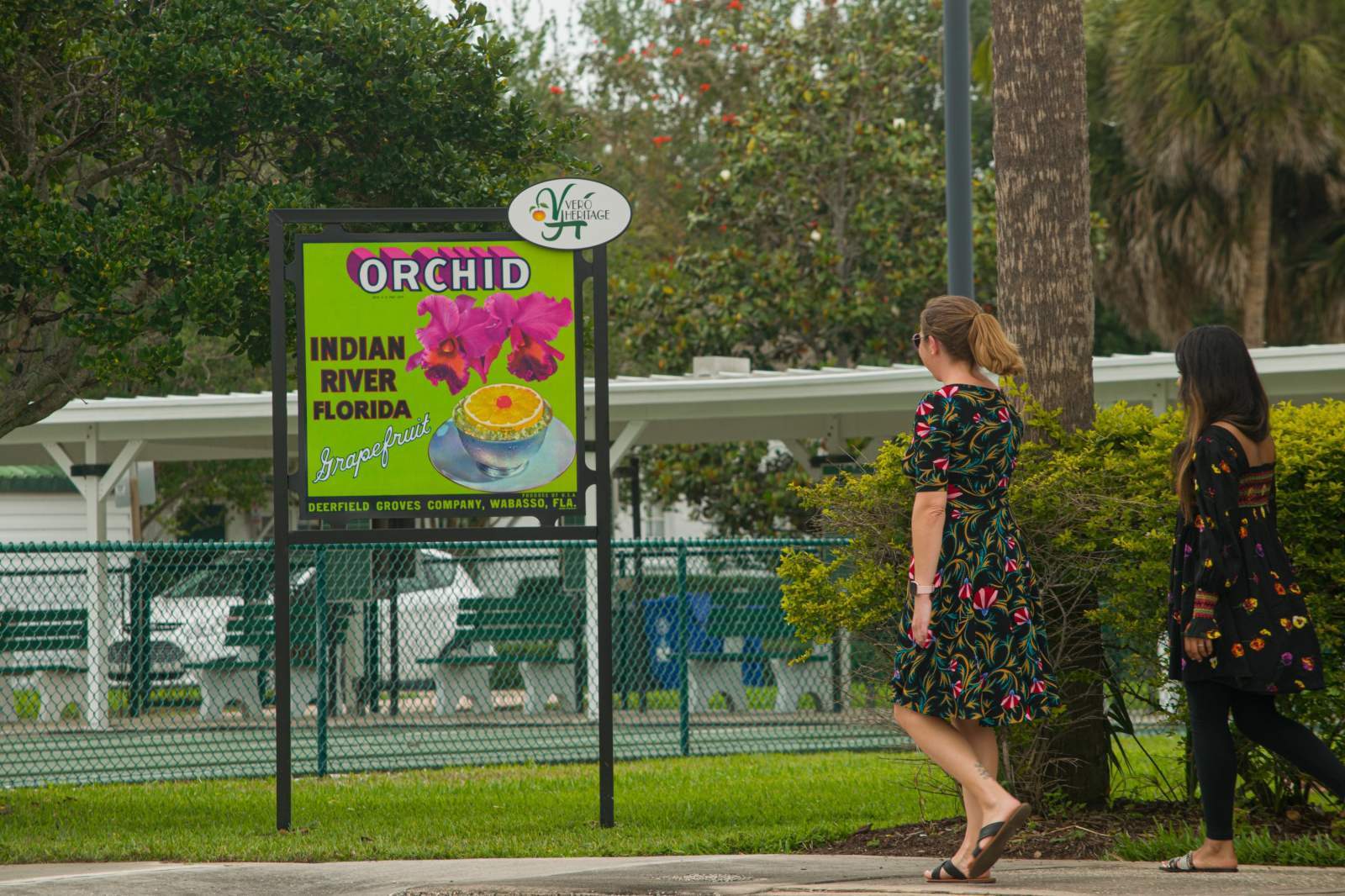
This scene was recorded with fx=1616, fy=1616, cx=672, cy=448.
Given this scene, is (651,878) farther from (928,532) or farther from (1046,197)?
(1046,197)

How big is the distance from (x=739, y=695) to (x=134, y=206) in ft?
20.3

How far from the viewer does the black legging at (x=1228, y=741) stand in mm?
5484

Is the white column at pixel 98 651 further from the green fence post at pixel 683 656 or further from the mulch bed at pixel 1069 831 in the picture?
the mulch bed at pixel 1069 831

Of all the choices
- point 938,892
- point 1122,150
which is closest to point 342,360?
point 938,892

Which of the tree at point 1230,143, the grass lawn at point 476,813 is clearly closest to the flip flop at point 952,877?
the grass lawn at point 476,813

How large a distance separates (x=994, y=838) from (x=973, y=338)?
1697 millimetres

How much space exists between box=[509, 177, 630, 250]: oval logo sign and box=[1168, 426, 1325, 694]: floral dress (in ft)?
10.4

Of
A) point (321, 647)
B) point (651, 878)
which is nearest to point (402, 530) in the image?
point (651, 878)

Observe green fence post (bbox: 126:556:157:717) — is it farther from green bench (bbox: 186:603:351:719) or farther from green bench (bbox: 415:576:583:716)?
green bench (bbox: 415:576:583:716)

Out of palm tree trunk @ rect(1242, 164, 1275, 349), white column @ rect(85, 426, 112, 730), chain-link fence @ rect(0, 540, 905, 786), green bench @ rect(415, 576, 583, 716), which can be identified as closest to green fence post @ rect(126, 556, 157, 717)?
chain-link fence @ rect(0, 540, 905, 786)

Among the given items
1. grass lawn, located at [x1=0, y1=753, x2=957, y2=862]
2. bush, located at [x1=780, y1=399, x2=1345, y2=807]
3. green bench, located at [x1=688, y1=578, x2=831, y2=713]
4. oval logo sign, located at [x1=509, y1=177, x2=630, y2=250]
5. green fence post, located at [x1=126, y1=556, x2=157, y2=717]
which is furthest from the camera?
green bench, located at [x1=688, y1=578, x2=831, y2=713]

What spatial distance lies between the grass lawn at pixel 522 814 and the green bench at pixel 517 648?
0.83 meters

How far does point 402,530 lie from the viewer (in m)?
7.52

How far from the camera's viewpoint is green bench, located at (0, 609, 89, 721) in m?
11.6
